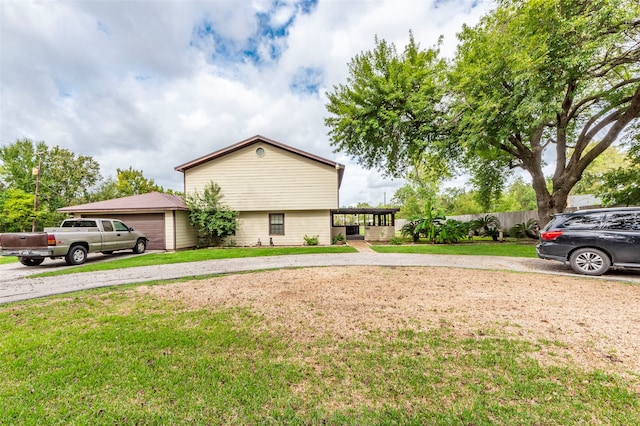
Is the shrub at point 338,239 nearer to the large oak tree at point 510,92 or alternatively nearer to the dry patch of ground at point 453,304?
the large oak tree at point 510,92

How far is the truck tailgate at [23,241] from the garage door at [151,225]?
5246 mm

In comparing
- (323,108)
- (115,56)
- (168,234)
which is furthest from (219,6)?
(168,234)

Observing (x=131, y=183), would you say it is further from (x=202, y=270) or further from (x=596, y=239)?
(x=596, y=239)

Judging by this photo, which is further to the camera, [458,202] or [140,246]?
[458,202]

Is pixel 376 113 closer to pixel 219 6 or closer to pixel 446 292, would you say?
pixel 219 6

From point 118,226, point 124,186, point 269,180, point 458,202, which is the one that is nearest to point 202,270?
point 118,226

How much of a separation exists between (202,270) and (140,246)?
6807 millimetres

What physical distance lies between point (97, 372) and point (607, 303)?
7436mm

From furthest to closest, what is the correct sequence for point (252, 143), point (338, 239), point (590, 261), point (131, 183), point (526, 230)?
point (131, 183) < point (526, 230) < point (338, 239) < point (252, 143) < point (590, 261)

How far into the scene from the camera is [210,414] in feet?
6.26

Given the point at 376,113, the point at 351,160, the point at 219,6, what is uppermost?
the point at 219,6

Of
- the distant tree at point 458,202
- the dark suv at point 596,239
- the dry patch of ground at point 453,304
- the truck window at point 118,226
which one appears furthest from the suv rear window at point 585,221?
the distant tree at point 458,202

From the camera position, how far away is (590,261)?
21.3ft

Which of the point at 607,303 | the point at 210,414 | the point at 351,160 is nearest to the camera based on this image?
the point at 210,414
